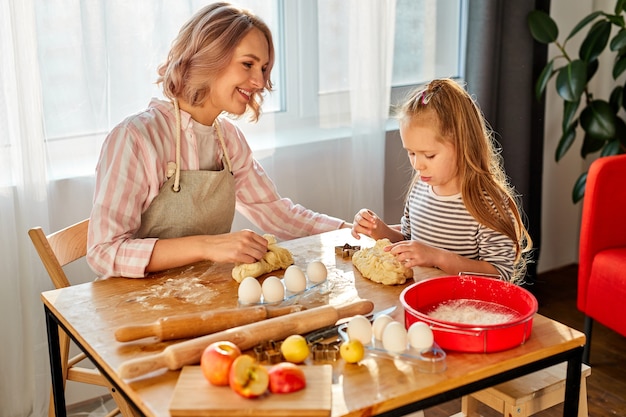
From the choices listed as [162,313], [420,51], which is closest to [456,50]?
[420,51]

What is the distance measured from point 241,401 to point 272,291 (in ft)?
1.34

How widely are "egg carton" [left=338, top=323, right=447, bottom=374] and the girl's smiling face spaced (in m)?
0.63

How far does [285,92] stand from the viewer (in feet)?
9.48

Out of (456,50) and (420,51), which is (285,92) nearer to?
(420,51)

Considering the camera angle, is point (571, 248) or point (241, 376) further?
point (571, 248)

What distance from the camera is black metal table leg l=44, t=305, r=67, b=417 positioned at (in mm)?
1662

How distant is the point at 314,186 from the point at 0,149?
3.76 feet

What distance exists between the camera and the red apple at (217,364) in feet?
3.93

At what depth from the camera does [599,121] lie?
3.33m

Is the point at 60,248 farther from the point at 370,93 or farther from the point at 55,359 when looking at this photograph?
the point at 370,93

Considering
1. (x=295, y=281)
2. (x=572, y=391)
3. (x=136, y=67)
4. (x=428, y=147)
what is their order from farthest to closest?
1. (x=136, y=67)
2. (x=428, y=147)
3. (x=295, y=281)
4. (x=572, y=391)

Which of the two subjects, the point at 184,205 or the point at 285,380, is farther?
the point at 184,205

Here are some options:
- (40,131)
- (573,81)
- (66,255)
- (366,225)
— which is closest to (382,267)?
(366,225)

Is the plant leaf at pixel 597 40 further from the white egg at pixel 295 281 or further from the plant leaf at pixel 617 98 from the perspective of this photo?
the white egg at pixel 295 281
